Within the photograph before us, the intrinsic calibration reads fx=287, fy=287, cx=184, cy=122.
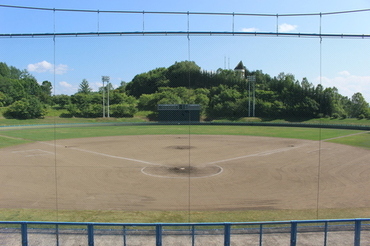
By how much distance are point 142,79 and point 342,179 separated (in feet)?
47.3

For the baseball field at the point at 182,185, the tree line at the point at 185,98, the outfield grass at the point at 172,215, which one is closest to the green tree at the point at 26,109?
the tree line at the point at 185,98

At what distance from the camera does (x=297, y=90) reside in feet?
A: 104

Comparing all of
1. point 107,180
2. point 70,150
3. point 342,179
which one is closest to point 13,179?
point 107,180

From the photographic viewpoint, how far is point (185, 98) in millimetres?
25156

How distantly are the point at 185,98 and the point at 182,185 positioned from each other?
1272 centimetres

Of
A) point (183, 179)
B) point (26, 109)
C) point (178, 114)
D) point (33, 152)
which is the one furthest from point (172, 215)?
point (26, 109)

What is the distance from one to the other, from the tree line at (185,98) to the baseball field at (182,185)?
528 centimetres

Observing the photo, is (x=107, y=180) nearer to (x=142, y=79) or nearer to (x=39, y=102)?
(x=142, y=79)

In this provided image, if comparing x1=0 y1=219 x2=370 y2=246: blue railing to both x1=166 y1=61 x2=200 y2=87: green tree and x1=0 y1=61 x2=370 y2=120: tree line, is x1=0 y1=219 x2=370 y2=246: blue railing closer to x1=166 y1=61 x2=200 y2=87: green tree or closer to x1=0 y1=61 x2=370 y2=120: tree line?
x1=166 y1=61 x2=200 y2=87: green tree

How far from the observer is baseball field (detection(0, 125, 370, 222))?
9930mm

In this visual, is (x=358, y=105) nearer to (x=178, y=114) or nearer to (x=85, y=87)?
(x=178, y=114)

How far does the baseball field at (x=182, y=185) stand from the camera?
993 cm

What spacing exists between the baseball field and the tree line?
528 centimetres

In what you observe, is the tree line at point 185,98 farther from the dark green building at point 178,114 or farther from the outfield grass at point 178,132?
the outfield grass at point 178,132
